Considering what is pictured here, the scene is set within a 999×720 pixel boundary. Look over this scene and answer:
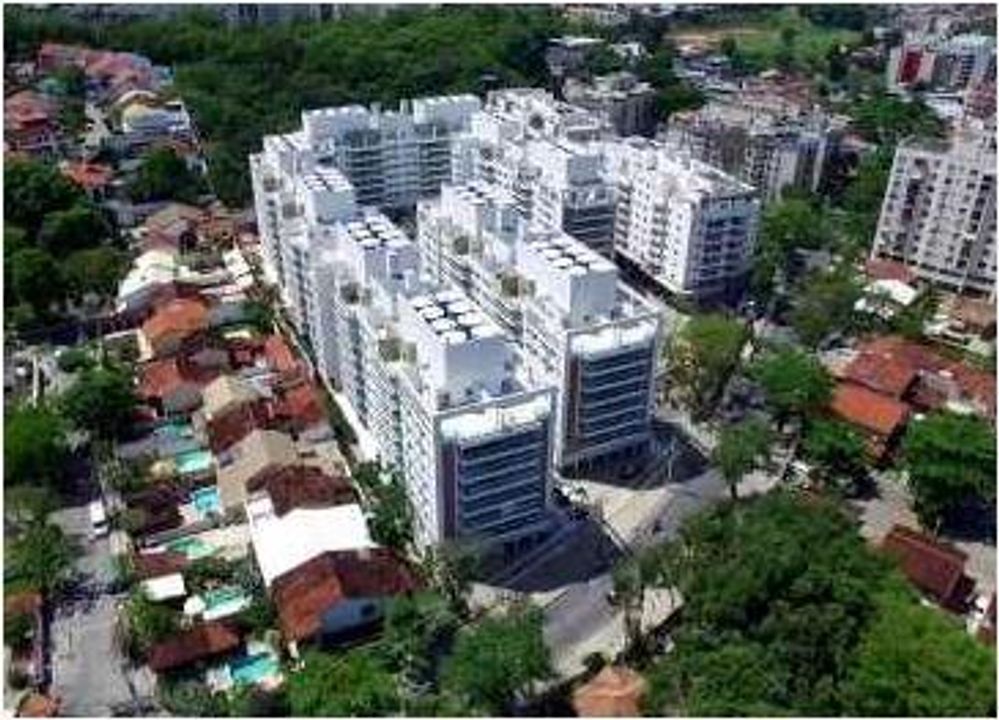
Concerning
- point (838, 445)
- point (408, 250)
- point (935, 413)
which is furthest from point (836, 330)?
point (408, 250)

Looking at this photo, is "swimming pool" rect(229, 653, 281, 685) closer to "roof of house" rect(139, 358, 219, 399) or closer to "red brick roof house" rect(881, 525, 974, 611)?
"roof of house" rect(139, 358, 219, 399)

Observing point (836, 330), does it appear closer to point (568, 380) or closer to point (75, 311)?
point (568, 380)

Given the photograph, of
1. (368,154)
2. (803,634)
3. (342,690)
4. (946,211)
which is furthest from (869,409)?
(368,154)

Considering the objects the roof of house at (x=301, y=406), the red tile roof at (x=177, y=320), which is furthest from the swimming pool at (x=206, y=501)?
the red tile roof at (x=177, y=320)

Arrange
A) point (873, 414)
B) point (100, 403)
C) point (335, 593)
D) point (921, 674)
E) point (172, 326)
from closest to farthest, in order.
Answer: point (921, 674) → point (335, 593) → point (100, 403) → point (873, 414) → point (172, 326)

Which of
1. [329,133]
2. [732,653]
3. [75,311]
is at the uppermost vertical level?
[329,133]

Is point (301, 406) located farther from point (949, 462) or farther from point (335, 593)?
point (949, 462)
